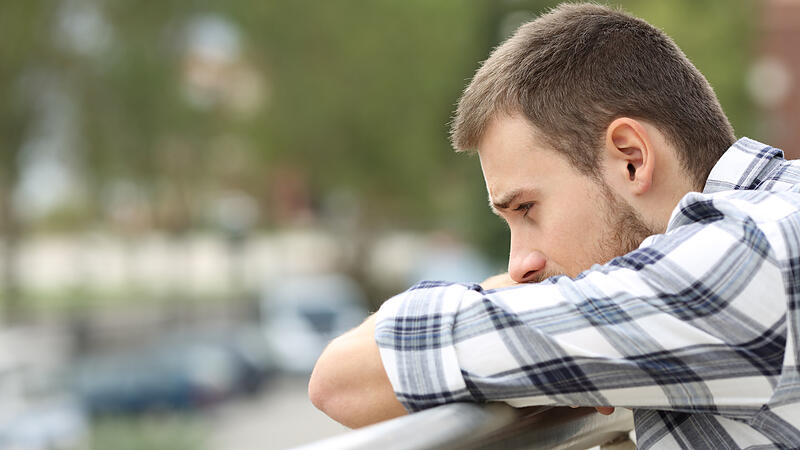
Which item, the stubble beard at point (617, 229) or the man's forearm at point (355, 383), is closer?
the man's forearm at point (355, 383)

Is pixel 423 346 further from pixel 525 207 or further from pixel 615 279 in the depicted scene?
pixel 525 207

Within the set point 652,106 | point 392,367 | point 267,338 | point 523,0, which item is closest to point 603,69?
point 652,106

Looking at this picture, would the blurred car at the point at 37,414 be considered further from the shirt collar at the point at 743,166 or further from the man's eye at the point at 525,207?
the shirt collar at the point at 743,166

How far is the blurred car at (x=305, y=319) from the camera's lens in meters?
19.8

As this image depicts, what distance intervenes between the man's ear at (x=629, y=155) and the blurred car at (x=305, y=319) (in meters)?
17.3

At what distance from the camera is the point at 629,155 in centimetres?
168

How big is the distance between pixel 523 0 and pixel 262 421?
864 cm

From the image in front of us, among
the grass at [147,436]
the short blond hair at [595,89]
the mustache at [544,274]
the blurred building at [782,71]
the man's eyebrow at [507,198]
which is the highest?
the blurred building at [782,71]

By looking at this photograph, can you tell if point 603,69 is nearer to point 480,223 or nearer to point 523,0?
point 523,0

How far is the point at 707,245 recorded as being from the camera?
1368 millimetres

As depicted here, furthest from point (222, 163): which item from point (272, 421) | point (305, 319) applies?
point (272, 421)

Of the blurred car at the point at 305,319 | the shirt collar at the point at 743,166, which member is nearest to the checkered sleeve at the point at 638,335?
the shirt collar at the point at 743,166

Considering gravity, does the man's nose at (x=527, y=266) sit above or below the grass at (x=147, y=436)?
above

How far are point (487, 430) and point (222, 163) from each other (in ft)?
72.8
